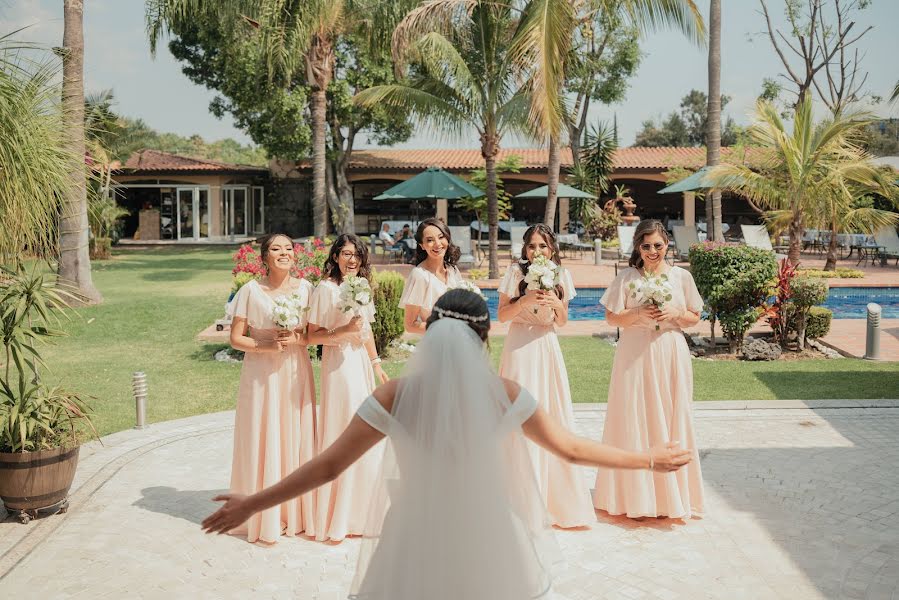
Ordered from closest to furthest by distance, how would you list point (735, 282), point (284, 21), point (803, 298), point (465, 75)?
point (735, 282) < point (803, 298) < point (284, 21) < point (465, 75)

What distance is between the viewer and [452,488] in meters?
2.56

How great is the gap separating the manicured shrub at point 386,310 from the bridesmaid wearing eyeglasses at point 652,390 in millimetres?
5778

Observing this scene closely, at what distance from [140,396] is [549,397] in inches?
173

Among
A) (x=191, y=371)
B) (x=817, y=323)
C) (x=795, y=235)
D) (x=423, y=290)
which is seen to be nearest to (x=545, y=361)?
(x=423, y=290)

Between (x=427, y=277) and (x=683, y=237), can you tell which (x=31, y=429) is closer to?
(x=427, y=277)

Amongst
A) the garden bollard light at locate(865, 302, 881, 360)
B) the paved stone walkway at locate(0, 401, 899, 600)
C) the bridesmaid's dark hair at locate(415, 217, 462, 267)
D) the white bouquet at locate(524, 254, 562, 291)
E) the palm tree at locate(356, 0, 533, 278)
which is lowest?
the paved stone walkway at locate(0, 401, 899, 600)

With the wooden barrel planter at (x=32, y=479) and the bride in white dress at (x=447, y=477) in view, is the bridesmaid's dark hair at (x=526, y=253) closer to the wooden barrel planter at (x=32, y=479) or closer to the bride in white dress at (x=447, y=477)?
the bride in white dress at (x=447, y=477)

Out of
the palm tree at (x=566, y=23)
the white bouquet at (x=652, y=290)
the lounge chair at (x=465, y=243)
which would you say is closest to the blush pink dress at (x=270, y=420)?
the white bouquet at (x=652, y=290)

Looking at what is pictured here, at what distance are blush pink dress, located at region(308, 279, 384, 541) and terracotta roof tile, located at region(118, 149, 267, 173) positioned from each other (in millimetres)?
31760

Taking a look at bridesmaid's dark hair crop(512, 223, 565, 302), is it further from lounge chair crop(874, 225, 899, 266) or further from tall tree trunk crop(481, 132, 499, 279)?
lounge chair crop(874, 225, 899, 266)

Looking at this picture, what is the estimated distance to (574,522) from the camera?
5.31 m

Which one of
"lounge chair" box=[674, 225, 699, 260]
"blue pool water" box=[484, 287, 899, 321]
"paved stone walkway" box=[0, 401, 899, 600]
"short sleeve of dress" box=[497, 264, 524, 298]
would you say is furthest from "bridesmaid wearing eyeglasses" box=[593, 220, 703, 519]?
"lounge chair" box=[674, 225, 699, 260]

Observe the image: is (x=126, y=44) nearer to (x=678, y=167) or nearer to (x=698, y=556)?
(x=678, y=167)

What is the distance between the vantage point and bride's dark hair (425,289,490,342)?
8.85ft
